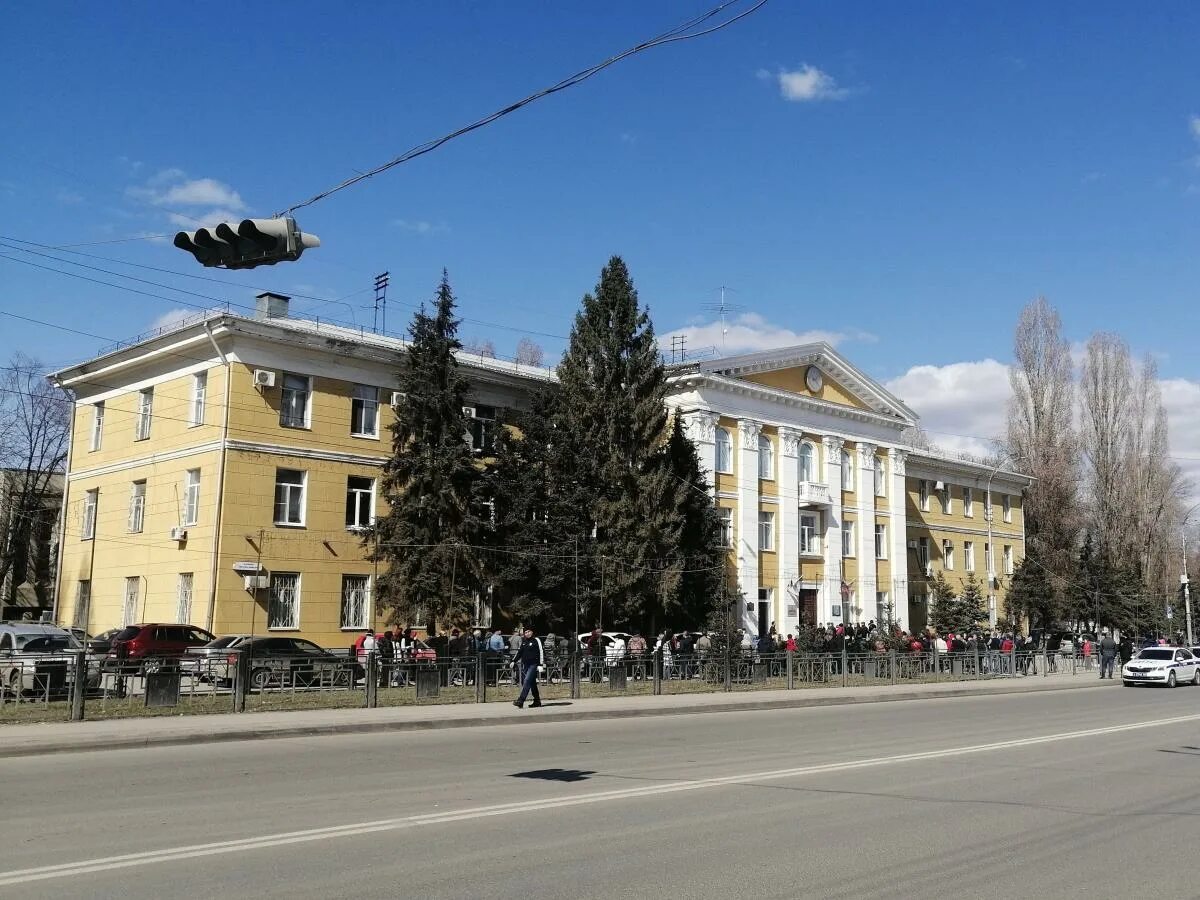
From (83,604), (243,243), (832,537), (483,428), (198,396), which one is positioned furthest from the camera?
(832,537)

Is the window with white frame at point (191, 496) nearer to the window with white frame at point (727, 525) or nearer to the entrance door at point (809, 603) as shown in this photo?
the window with white frame at point (727, 525)

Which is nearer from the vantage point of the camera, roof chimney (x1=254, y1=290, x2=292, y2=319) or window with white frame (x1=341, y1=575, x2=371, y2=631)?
window with white frame (x1=341, y1=575, x2=371, y2=631)

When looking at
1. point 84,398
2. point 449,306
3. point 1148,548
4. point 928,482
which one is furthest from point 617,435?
point 1148,548

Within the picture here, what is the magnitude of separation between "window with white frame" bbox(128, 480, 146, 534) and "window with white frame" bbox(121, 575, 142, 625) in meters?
1.75

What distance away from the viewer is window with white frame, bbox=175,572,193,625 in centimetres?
3619

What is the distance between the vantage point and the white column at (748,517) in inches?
1925

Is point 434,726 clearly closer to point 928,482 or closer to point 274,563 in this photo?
Answer: point 274,563

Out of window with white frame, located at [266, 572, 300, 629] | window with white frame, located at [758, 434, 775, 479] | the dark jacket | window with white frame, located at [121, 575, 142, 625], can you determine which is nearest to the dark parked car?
window with white frame, located at [266, 572, 300, 629]

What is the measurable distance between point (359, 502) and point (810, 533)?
24436mm

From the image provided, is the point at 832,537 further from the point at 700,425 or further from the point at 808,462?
the point at 700,425

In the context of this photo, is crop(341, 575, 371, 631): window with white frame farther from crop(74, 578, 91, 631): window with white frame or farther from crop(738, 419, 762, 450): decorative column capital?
crop(738, 419, 762, 450): decorative column capital

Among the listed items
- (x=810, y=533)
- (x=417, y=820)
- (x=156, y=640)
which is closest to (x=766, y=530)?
(x=810, y=533)

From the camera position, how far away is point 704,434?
4881 cm

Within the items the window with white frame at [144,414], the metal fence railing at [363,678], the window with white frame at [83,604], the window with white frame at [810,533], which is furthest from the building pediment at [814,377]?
the window with white frame at [83,604]
